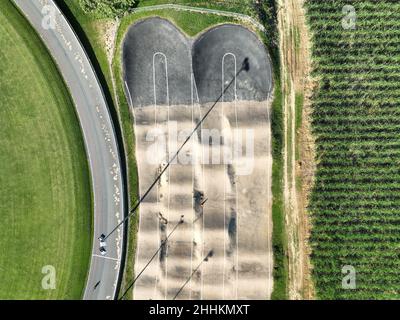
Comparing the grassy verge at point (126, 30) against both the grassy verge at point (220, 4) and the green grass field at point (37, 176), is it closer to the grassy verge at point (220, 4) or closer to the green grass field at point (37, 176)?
the grassy verge at point (220, 4)

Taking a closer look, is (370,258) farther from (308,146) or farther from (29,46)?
(29,46)

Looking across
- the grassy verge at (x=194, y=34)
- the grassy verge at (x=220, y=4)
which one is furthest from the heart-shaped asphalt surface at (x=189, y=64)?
the grassy verge at (x=220, y=4)

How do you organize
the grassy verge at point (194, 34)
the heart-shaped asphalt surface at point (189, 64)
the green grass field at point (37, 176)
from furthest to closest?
the green grass field at point (37, 176), the heart-shaped asphalt surface at point (189, 64), the grassy verge at point (194, 34)

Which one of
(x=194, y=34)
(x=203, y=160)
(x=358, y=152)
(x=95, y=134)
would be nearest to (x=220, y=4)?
(x=194, y=34)

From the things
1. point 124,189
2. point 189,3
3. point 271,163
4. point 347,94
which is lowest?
point 124,189

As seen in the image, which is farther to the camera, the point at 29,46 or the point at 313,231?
the point at 29,46

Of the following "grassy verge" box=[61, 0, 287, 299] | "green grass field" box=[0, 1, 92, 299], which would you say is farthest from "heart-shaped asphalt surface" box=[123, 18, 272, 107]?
"green grass field" box=[0, 1, 92, 299]

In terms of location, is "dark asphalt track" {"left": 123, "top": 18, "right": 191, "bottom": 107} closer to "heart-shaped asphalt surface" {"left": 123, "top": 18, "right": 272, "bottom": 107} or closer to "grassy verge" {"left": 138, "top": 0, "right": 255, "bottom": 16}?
"heart-shaped asphalt surface" {"left": 123, "top": 18, "right": 272, "bottom": 107}
